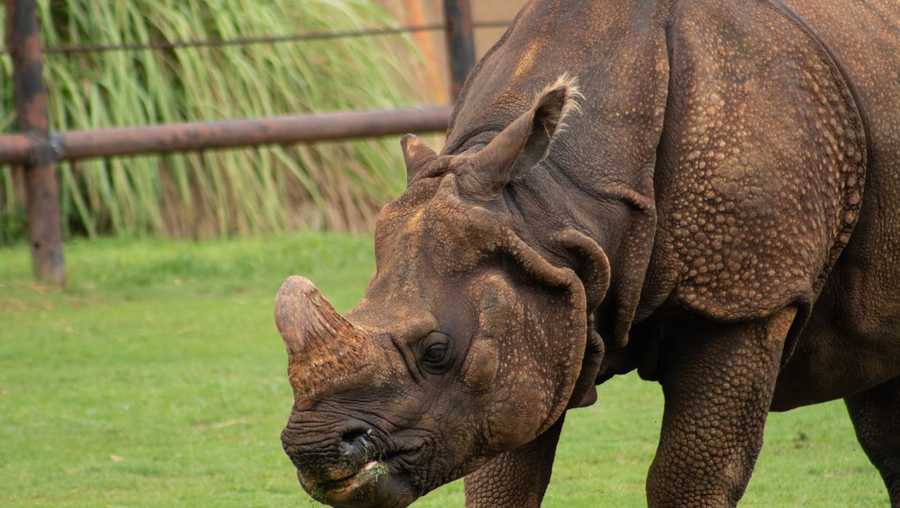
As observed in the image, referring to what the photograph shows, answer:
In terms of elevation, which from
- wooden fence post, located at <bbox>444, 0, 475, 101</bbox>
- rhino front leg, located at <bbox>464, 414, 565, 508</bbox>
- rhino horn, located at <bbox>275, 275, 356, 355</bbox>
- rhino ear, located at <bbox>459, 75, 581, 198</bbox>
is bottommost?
wooden fence post, located at <bbox>444, 0, 475, 101</bbox>

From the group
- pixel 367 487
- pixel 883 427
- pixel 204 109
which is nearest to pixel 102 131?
pixel 204 109

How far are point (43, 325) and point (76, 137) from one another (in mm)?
1405

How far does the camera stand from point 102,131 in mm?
10500

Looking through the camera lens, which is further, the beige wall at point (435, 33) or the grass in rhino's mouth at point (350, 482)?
the beige wall at point (435, 33)

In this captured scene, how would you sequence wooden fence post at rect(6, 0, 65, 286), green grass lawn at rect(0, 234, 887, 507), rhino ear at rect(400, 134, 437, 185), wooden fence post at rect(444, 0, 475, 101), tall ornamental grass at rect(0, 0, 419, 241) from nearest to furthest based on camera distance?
→ rhino ear at rect(400, 134, 437, 185), green grass lawn at rect(0, 234, 887, 507), wooden fence post at rect(6, 0, 65, 286), wooden fence post at rect(444, 0, 475, 101), tall ornamental grass at rect(0, 0, 419, 241)

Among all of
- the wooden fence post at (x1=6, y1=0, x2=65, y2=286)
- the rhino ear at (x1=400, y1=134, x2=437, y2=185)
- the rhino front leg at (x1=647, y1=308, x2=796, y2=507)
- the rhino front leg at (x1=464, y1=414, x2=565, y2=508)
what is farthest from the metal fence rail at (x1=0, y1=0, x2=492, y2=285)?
the rhino front leg at (x1=647, y1=308, x2=796, y2=507)

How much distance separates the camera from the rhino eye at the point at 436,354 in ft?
13.2

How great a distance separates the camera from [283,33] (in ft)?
46.0

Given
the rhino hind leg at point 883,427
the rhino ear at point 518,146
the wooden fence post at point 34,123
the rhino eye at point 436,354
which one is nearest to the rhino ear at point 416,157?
the rhino ear at point 518,146

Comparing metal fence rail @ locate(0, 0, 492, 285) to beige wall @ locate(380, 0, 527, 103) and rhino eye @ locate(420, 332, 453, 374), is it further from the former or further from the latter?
rhino eye @ locate(420, 332, 453, 374)

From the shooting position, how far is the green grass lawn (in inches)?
249

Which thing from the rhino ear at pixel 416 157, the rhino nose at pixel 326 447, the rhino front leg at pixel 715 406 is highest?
the rhino ear at pixel 416 157

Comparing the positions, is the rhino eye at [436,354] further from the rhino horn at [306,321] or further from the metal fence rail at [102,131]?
the metal fence rail at [102,131]

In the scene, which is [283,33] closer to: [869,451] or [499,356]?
[869,451]
